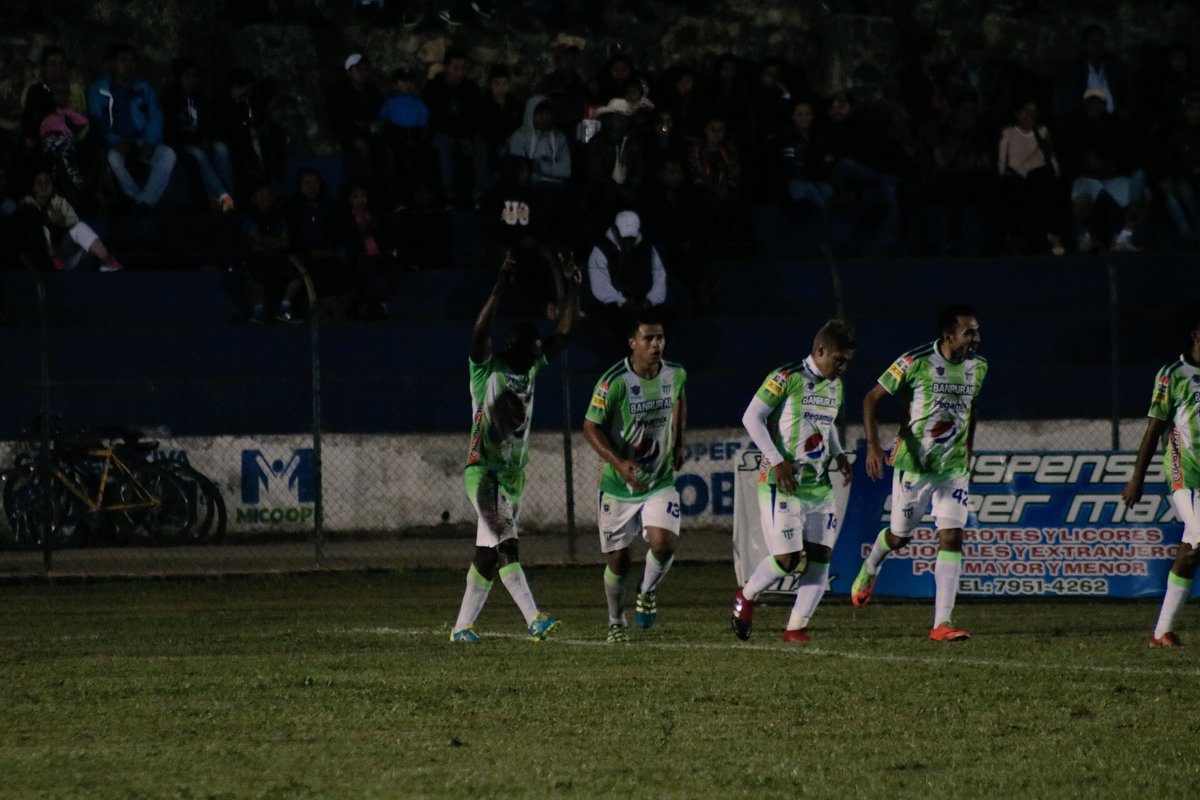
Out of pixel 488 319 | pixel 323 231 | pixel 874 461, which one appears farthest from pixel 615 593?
pixel 323 231

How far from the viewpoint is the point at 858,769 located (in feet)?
27.6

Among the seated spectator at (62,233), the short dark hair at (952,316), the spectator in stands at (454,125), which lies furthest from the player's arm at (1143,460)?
the seated spectator at (62,233)

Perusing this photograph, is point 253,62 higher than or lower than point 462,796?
higher

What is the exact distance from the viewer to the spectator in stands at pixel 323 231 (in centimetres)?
2077

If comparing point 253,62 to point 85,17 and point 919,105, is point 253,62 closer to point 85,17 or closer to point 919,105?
point 85,17

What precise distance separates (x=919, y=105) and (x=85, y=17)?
10.5 metres

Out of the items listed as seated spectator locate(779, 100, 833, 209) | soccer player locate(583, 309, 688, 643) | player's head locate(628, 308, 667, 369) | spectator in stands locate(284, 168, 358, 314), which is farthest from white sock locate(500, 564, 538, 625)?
seated spectator locate(779, 100, 833, 209)

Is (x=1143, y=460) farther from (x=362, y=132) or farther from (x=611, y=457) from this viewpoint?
(x=362, y=132)

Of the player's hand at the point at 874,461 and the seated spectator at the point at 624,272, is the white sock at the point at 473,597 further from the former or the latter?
the seated spectator at the point at 624,272

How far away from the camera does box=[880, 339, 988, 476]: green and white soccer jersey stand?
550 inches

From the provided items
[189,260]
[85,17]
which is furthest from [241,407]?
[85,17]

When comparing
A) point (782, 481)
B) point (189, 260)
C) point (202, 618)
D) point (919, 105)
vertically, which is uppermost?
point (919, 105)

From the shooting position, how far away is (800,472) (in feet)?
42.3

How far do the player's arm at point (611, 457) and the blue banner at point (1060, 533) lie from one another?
4.07m
